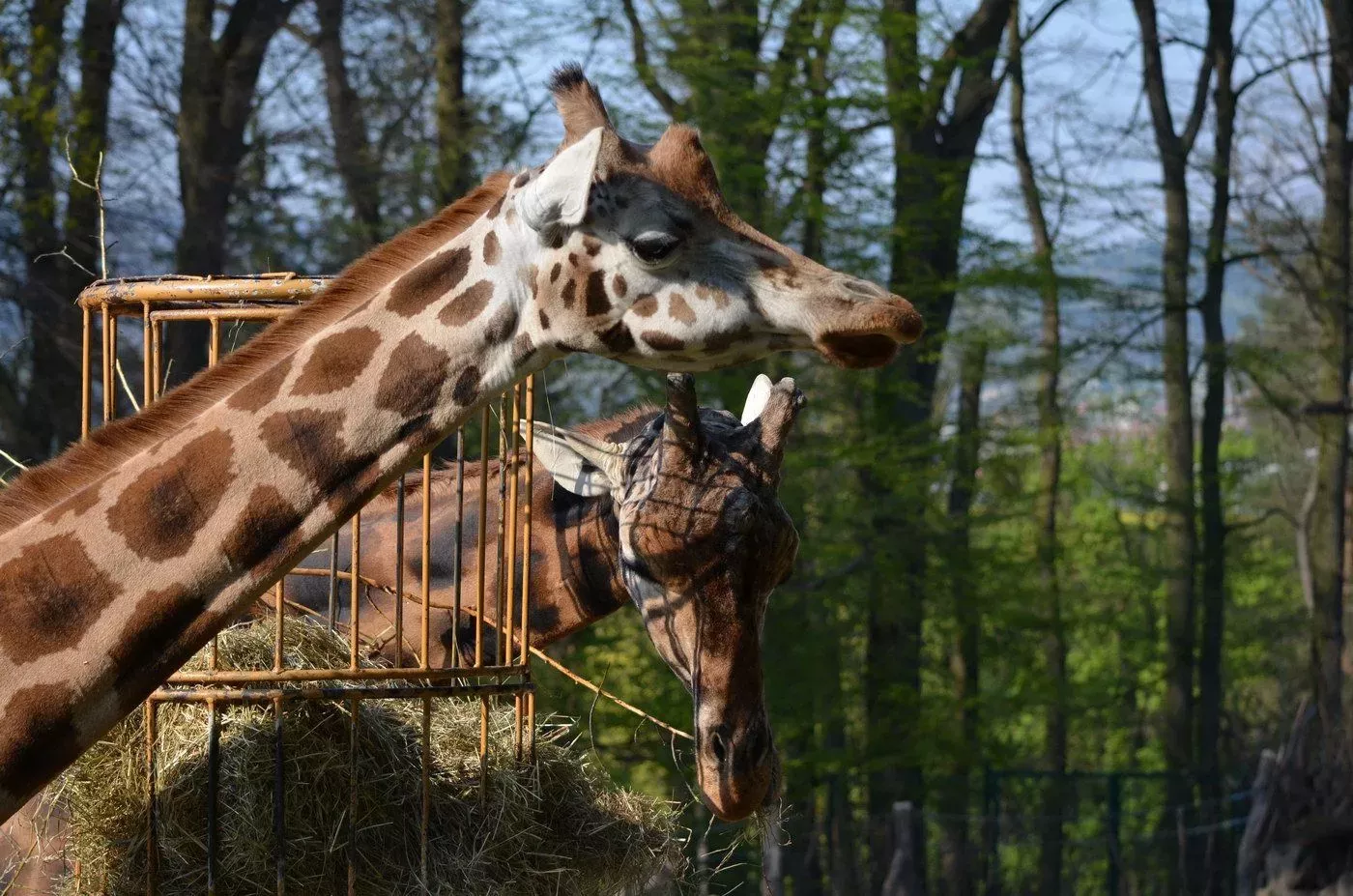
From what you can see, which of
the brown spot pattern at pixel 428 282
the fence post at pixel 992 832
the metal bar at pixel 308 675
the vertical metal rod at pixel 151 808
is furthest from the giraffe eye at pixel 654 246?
the fence post at pixel 992 832

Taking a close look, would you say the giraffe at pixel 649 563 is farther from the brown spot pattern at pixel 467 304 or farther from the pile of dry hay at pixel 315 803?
the brown spot pattern at pixel 467 304

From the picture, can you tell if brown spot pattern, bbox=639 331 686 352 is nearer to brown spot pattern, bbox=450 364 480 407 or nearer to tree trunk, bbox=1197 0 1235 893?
brown spot pattern, bbox=450 364 480 407

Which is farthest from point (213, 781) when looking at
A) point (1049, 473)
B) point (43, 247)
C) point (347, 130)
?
point (1049, 473)

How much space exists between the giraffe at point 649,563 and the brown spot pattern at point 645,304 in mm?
1501

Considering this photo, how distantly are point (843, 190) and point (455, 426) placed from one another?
11.4 metres

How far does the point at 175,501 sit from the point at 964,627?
12076 mm

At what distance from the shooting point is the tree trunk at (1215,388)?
18047 mm

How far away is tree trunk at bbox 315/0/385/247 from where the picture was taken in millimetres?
14266

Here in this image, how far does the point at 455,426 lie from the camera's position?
2570 mm

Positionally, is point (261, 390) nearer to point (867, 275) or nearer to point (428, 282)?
point (428, 282)

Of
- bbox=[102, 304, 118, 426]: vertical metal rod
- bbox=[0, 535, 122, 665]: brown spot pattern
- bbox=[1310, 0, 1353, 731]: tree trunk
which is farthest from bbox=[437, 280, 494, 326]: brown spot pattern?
bbox=[1310, 0, 1353, 731]: tree trunk

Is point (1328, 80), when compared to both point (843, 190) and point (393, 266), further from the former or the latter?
point (393, 266)

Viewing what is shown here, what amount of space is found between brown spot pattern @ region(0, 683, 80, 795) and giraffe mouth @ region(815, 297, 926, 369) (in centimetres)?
136

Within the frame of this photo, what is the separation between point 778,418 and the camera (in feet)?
14.2
